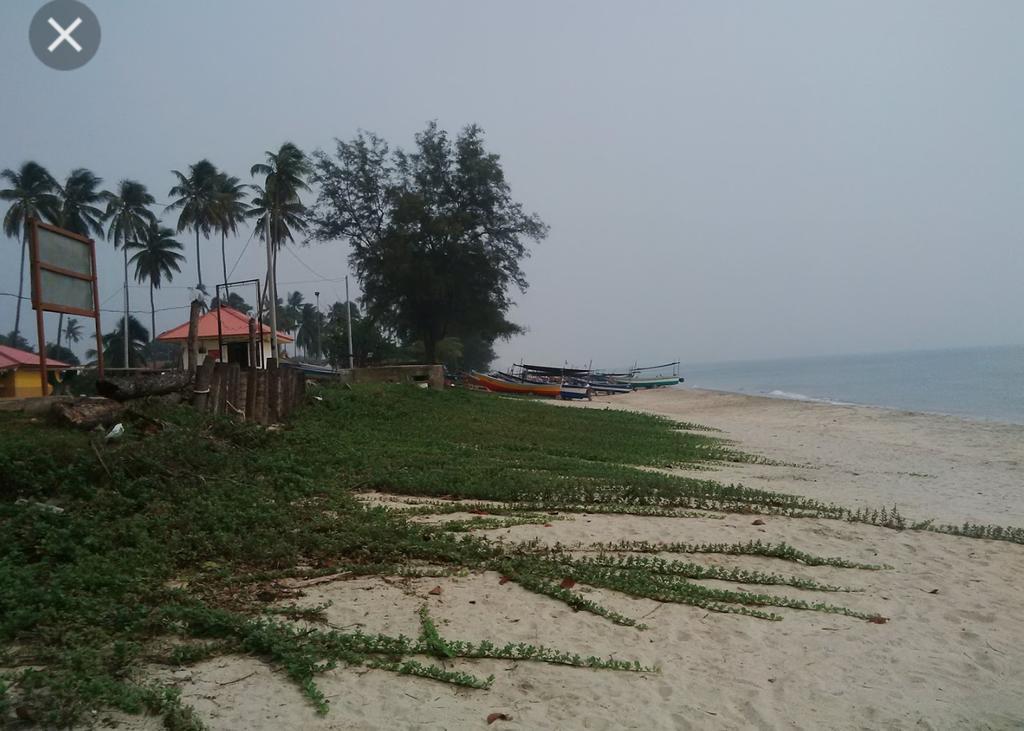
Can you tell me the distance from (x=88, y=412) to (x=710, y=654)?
7.33 m

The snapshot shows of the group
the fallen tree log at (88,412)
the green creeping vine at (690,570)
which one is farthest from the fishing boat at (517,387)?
the green creeping vine at (690,570)

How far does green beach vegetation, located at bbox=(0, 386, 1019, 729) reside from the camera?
3.73m

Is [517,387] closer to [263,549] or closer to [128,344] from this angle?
[128,344]

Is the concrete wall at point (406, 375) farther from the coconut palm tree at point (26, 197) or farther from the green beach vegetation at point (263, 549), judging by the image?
the coconut palm tree at point (26, 197)

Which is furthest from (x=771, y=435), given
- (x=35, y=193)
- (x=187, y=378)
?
(x=35, y=193)

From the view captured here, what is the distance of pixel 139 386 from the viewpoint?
9062mm

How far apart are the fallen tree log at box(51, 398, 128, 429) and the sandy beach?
4.67 meters

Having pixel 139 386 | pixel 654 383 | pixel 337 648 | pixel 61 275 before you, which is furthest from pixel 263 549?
pixel 654 383

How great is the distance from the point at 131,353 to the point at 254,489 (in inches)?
1494

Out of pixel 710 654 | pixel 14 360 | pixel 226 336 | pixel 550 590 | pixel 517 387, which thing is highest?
pixel 226 336

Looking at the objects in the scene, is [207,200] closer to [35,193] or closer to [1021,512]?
[35,193]

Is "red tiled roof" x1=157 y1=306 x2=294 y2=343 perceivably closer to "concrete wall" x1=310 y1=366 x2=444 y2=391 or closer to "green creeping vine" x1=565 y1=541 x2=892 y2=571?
"concrete wall" x1=310 y1=366 x2=444 y2=391

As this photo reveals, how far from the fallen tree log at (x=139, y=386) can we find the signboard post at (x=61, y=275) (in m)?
0.32

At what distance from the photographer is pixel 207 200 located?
41344 mm
